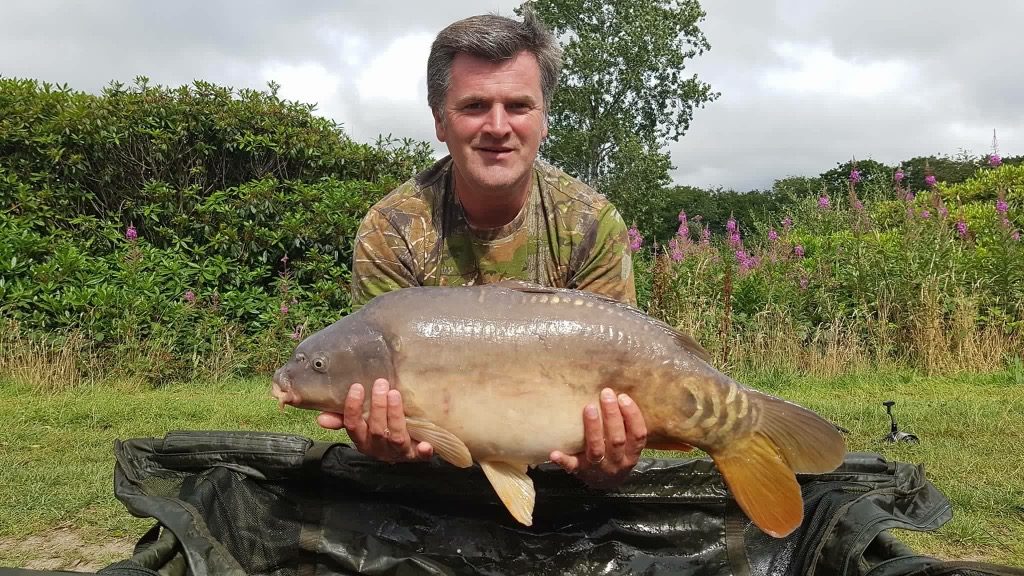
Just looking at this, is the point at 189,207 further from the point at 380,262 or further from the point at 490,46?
the point at 490,46

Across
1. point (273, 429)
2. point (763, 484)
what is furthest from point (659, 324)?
point (273, 429)

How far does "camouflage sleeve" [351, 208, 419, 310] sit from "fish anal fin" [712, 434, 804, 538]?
0.92 metres

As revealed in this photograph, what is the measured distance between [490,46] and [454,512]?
3.65 ft

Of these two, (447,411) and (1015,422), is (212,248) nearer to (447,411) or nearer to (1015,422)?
(447,411)

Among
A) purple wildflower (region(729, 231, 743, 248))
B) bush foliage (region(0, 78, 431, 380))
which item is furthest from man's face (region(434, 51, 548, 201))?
purple wildflower (region(729, 231, 743, 248))

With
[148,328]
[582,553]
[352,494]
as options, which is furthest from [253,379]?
[582,553]

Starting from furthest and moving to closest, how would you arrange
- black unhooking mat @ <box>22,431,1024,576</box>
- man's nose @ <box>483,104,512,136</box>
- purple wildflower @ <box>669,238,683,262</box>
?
purple wildflower @ <box>669,238,683,262</box> < man's nose @ <box>483,104,512,136</box> < black unhooking mat @ <box>22,431,1024,576</box>

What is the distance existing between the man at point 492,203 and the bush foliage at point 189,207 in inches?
95.4

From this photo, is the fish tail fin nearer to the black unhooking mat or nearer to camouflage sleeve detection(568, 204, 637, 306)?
the black unhooking mat

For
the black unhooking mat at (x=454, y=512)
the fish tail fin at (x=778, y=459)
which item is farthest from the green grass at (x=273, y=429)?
the fish tail fin at (x=778, y=459)

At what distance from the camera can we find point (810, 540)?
1.57 metres

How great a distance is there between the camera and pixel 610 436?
4.64 feet

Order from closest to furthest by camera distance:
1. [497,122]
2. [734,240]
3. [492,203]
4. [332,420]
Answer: [332,420] < [497,122] < [492,203] < [734,240]

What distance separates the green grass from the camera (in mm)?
2016
